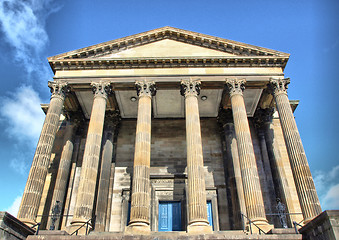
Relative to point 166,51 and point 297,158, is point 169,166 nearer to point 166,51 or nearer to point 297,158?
point 166,51

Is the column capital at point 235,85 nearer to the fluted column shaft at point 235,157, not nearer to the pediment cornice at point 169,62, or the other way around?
the pediment cornice at point 169,62

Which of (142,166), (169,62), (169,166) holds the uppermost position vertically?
(169,62)

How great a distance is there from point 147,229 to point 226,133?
36.9 ft

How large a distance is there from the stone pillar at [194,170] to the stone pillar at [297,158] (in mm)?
5457

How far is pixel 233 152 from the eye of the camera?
22.1m

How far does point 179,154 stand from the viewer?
23938 millimetres

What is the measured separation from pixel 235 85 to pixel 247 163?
238 inches

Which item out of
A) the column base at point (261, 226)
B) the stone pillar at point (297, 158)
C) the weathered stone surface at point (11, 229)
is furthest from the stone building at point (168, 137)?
the weathered stone surface at point (11, 229)

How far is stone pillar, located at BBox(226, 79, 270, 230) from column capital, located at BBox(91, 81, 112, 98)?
8.62 metres

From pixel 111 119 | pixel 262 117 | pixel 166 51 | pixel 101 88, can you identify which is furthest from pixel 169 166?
pixel 166 51

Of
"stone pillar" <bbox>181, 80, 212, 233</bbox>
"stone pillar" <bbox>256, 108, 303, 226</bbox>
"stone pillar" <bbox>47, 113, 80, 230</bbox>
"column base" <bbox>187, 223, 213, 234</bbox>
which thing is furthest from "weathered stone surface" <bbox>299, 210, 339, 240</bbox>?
"stone pillar" <bbox>47, 113, 80, 230</bbox>

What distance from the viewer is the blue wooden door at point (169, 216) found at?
67.0ft

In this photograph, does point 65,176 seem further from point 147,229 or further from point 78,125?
point 147,229

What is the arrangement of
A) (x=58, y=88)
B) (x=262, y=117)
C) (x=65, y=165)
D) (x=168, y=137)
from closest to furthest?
(x=58, y=88)
(x=65, y=165)
(x=262, y=117)
(x=168, y=137)
